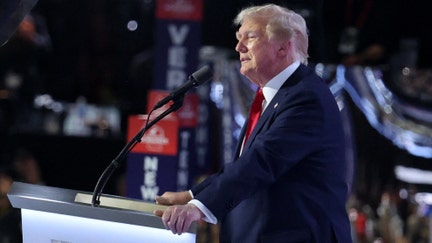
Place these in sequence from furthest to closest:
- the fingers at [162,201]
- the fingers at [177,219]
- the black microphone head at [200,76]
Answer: the fingers at [162,201] → the black microphone head at [200,76] → the fingers at [177,219]

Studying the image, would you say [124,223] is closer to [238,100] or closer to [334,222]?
[334,222]

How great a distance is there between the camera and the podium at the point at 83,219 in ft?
7.44

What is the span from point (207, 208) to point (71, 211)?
0.39 m

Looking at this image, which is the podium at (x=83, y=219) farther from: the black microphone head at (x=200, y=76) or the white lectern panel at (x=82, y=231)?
the black microphone head at (x=200, y=76)

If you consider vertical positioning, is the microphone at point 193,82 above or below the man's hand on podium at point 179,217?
above

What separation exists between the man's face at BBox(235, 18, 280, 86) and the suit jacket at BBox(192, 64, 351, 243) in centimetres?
10

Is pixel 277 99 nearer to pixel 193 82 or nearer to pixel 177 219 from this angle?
pixel 193 82

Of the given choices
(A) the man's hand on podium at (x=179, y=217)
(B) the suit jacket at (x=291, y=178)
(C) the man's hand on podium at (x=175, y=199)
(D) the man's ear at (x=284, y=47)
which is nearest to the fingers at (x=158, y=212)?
(A) the man's hand on podium at (x=179, y=217)

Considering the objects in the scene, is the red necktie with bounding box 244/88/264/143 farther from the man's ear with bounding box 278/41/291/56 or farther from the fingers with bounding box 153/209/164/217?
the fingers with bounding box 153/209/164/217

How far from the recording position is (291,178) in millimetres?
2393

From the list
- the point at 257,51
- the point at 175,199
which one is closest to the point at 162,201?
the point at 175,199

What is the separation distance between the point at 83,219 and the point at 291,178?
61cm

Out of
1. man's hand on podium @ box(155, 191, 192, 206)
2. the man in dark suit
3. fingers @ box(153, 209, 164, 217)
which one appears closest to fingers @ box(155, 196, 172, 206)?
man's hand on podium @ box(155, 191, 192, 206)

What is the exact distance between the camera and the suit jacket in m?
2.29
